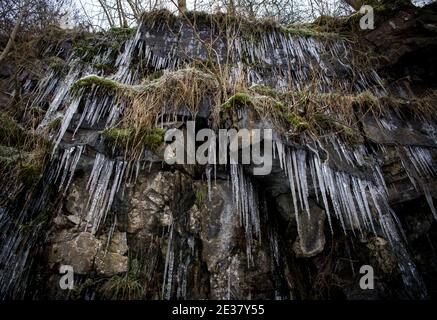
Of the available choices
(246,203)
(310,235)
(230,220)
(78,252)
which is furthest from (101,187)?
(310,235)

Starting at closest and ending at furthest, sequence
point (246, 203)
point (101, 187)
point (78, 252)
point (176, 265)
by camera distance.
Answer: point (78, 252) < point (176, 265) < point (101, 187) < point (246, 203)

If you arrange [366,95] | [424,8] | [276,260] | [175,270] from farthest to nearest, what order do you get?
[424,8] < [366,95] < [276,260] < [175,270]

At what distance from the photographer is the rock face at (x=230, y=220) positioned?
2984mm

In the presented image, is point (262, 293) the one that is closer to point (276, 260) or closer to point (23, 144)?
point (276, 260)

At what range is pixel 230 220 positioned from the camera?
129 inches

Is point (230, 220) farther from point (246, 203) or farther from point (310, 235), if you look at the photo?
point (310, 235)

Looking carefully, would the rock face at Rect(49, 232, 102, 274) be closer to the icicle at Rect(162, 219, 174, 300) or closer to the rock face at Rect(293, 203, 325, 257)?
the icicle at Rect(162, 219, 174, 300)

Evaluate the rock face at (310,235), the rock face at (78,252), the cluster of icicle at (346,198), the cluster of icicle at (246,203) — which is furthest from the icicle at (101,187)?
the rock face at (310,235)

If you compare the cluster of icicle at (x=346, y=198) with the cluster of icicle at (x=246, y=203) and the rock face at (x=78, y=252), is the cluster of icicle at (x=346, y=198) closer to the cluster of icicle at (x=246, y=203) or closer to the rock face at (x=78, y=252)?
A: the cluster of icicle at (x=246, y=203)

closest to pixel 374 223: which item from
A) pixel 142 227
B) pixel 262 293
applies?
pixel 262 293

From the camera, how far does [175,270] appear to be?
10.0 feet
